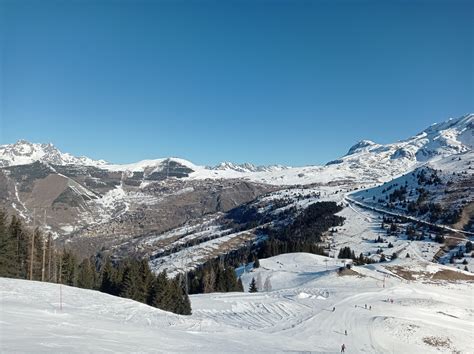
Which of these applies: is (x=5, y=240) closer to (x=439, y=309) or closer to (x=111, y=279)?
(x=111, y=279)

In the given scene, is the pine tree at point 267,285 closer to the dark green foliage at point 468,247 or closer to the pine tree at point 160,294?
the pine tree at point 160,294

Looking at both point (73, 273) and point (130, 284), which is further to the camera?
point (73, 273)

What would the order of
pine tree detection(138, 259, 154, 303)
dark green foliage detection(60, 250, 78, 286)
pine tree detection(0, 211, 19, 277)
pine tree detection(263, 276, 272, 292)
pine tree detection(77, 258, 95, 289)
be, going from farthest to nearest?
pine tree detection(263, 276, 272, 292)
pine tree detection(77, 258, 95, 289)
dark green foliage detection(60, 250, 78, 286)
pine tree detection(138, 259, 154, 303)
pine tree detection(0, 211, 19, 277)

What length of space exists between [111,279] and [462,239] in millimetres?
158549

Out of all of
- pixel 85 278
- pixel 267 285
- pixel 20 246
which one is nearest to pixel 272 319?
pixel 85 278

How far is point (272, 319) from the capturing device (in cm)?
6309

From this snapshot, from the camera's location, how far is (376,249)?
18612 cm

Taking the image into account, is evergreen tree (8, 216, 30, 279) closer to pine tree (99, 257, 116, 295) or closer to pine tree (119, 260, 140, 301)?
pine tree (99, 257, 116, 295)

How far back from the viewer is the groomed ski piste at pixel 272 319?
29.1m

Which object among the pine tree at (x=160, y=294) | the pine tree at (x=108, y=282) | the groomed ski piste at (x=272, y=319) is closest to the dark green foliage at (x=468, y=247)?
the groomed ski piste at (x=272, y=319)

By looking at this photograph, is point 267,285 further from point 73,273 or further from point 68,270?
point 68,270

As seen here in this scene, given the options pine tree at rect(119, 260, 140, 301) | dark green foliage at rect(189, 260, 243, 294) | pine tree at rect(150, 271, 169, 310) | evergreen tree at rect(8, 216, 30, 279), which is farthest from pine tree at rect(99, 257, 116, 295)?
dark green foliage at rect(189, 260, 243, 294)

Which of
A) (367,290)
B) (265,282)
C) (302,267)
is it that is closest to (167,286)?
(367,290)

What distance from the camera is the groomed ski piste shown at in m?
29.1
